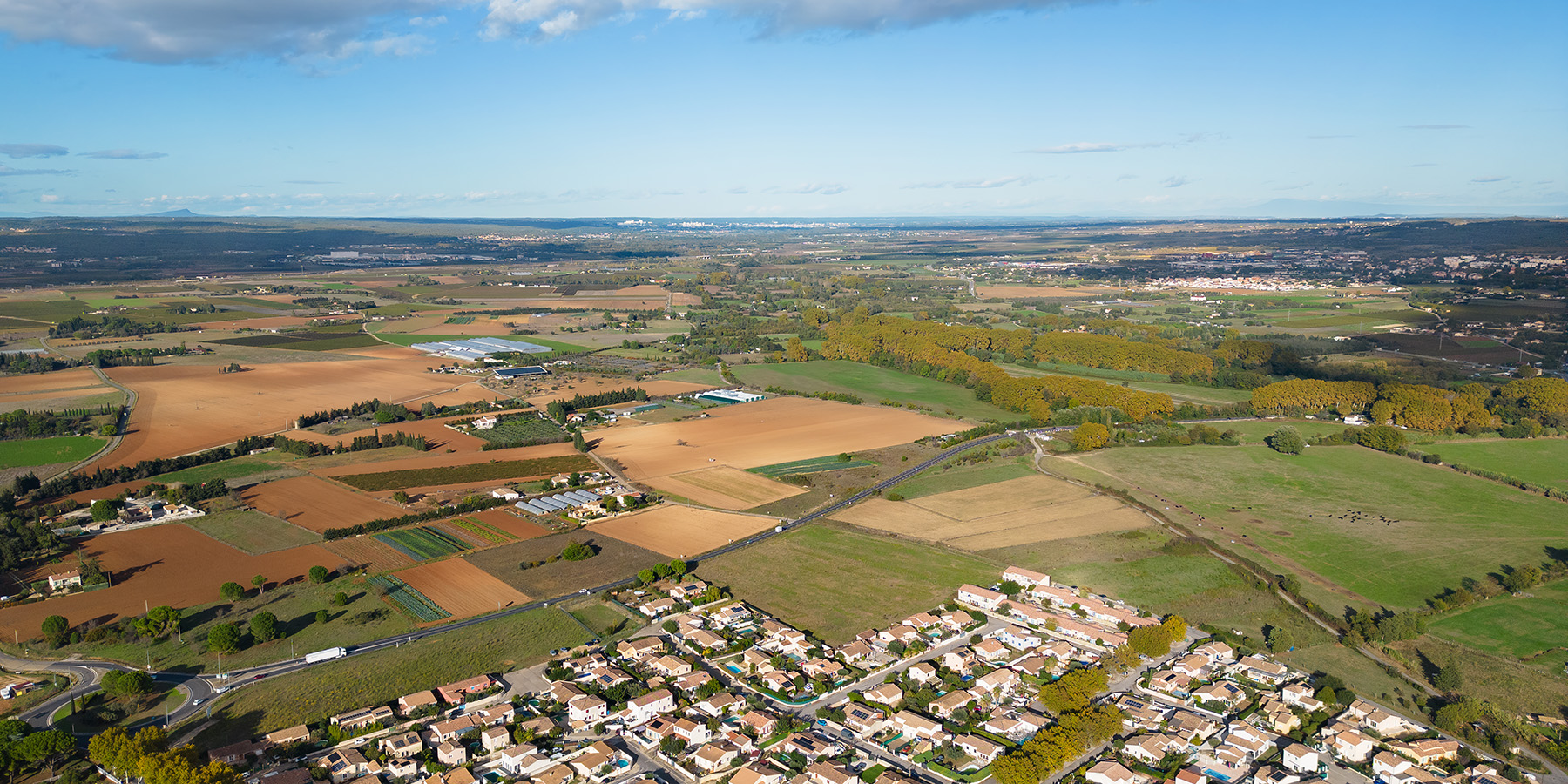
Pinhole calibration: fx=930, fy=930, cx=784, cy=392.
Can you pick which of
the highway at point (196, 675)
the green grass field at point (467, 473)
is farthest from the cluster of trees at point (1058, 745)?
the green grass field at point (467, 473)

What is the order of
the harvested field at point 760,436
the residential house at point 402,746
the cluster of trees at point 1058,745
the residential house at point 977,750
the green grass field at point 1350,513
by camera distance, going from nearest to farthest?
the cluster of trees at point 1058,745 → the residential house at point 402,746 → the residential house at point 977,750 → the green grass field at point 1350,513 → the harvested field at point 760,436

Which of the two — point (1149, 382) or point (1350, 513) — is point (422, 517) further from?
point (1149, 382)

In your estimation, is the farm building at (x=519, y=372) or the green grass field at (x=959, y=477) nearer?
the green grass field at (x=959, y=477)

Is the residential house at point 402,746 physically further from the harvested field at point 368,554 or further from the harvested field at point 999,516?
the harvested field at point 999,516

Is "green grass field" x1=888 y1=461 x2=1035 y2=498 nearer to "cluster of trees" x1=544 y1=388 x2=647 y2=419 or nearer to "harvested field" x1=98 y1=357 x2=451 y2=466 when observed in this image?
"cluster of trees" x1=544 y1=388 x2=647 y2=419

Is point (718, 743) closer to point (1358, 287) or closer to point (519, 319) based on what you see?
point (519, 319)

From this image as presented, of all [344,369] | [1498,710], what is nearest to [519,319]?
[344,369]
